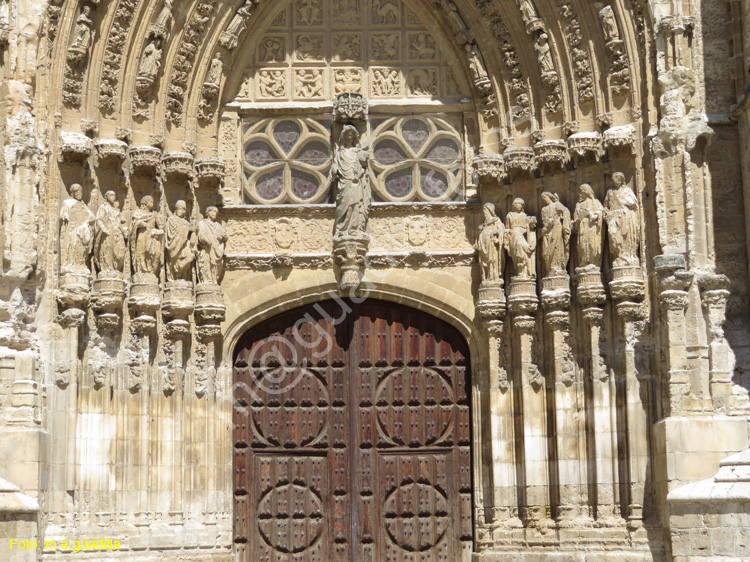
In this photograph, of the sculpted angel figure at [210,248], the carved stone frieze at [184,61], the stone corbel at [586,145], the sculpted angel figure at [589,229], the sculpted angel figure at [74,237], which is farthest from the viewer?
the carved stone frieze at [184,61]

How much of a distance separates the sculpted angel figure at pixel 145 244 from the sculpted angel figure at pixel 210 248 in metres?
0.48

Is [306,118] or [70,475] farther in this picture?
[306,118]

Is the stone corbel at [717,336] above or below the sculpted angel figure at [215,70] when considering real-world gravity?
below

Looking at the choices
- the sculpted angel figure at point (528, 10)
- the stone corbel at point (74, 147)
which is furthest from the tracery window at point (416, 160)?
the stone corbel at point (74, 147)

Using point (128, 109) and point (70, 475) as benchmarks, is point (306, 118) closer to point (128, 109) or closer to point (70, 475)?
point (128, 109)

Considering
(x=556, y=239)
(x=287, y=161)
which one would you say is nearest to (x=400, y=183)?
(x=287, y=161)

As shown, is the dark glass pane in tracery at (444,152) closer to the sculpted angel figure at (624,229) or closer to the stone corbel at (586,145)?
the stone corbel at (586,145)

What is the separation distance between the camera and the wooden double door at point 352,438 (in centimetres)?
1475

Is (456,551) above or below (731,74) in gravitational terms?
below

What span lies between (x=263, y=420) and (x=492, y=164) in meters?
3.80

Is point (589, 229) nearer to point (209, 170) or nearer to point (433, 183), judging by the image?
point (433, 183)

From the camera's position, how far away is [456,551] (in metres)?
14.7

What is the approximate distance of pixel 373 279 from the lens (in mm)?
15055

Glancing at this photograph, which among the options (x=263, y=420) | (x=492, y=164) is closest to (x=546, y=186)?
(x=492, y=164)
